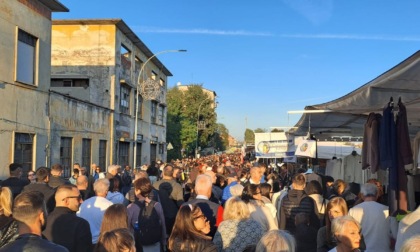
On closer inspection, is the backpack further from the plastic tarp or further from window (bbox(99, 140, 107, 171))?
window (bbox(99, 140, 107, 171))

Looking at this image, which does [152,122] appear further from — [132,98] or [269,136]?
[269,136]

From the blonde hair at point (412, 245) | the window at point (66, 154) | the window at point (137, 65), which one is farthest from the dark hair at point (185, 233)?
the window at point (137, 65)

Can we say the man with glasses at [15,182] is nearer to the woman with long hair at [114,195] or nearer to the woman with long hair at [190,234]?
the woman with long hair at [114,195]

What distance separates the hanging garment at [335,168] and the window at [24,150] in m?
10.9

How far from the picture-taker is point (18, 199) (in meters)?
3.50

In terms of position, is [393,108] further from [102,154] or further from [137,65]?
[137,65]

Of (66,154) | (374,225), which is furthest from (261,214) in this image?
(66,154)

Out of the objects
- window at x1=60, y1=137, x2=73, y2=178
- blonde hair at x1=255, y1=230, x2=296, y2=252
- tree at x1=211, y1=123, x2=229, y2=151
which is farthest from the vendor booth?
tree at x1=211, y1=123, x2=229, y2=151

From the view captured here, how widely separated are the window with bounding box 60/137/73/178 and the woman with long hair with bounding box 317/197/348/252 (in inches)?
583

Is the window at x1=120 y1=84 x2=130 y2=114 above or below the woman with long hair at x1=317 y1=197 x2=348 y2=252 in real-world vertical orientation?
above

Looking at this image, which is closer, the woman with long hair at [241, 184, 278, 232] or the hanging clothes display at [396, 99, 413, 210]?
the woman with long hair at [241, 184, 278, 232]

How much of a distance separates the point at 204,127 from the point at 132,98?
30548 millimetres

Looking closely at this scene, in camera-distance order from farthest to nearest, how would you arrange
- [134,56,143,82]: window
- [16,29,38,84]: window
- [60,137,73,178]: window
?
1. [134,56,143,82]: window
2. [60,137,73,178]: window
3. [16,29,38,84]: window

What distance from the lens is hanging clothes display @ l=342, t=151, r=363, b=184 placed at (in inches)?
517
